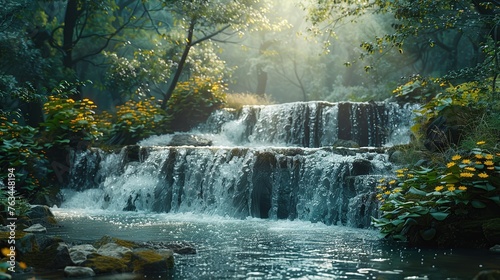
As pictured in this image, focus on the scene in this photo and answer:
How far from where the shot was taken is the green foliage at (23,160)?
15734 millimetres

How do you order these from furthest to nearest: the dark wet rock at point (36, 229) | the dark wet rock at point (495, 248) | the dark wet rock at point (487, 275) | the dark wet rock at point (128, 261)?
1. the dark wet rock at point (36, 229)
2. the dark wet rock at point (495, 248)
3. the dark wet rock at point (128, 261)
4. the dark wet rock at point (487, 275)

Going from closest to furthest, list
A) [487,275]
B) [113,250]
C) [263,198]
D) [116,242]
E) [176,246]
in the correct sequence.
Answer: [487,275], [113,250], [116,242], [176,246], [263,198]

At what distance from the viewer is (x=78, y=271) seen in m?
6.75

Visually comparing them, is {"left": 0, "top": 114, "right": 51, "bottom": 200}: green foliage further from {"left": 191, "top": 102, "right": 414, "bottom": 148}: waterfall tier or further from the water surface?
{"left": 191, "top": 102, "right": 414, "bottom": 148}: waterfall tier

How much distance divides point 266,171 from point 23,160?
21.0ft

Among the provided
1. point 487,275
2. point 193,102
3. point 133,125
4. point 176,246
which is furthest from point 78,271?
point 193,102

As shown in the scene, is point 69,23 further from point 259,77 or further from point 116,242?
point 116,242

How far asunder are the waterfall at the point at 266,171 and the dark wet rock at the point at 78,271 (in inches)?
247

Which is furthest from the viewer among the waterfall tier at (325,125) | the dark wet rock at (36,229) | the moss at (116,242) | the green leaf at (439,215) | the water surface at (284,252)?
the waterfall tier at (325,125)

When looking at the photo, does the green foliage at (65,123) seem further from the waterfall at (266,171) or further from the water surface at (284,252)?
the water surface at (284,252)

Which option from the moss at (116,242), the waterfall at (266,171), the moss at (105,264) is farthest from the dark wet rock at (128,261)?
the waterfall at (266,171)

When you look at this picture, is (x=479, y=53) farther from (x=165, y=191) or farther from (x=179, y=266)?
(x=179, y=266)

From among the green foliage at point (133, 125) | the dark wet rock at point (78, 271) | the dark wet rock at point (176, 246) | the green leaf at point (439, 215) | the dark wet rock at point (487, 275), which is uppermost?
the green foliage at point (133, 125)

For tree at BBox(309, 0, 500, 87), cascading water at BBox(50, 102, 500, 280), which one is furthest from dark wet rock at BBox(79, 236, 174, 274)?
tree at BBox(309, 0, 500, 87)
